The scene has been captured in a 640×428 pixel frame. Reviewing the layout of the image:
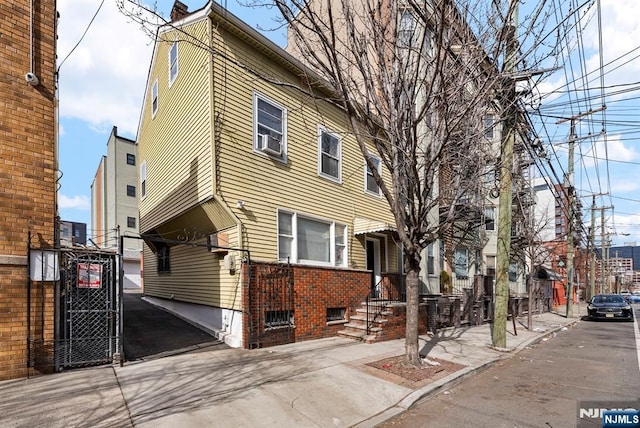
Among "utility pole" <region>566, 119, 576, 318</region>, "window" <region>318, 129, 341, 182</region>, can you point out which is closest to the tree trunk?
"window" <region>318, 129, 341, 182</region>

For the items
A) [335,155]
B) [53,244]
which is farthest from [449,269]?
[53,244]

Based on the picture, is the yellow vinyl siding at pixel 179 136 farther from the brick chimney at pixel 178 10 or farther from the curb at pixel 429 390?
the curb at pixel 429 390

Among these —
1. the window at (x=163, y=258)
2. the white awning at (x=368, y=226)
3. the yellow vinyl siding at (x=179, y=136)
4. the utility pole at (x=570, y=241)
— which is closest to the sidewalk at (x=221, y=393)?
the yellow vinyl siding at (x=179, y=136)

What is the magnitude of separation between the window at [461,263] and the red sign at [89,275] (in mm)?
15751

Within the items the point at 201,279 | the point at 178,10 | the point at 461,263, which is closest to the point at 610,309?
the point at 461,263

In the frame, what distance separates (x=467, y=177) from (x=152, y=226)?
10764 mm

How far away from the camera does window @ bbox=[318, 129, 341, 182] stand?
11.9 m

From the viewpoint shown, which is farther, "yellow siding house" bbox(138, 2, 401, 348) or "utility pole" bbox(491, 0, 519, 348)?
"utility pole" bbox(491, 0, 519, 348)

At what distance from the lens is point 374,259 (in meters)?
14.1

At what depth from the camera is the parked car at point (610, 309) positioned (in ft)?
63.7

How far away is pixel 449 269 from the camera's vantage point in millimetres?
17594

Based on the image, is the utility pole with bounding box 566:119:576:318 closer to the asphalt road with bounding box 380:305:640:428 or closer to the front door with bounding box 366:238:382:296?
the asphalt road with bounding box 380:305:640:428

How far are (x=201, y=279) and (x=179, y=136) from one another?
4.25 meters

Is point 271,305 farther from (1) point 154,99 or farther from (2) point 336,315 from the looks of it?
(1) point 154,99
